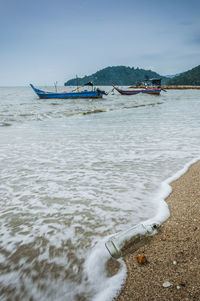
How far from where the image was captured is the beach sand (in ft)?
4.76

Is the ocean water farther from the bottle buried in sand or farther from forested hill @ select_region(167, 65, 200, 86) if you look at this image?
forested hill @ select_region(167, 65, 200, 86)

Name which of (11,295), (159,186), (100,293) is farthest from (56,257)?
(159,186)

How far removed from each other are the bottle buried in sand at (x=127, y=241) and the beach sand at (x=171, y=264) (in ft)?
0.19

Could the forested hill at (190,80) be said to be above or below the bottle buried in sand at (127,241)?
above

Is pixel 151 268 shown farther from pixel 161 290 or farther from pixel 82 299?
pixel 82 299

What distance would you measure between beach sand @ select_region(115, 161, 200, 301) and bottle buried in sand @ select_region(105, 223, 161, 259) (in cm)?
6

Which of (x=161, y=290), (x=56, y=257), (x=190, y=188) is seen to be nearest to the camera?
(x=161, y=290)

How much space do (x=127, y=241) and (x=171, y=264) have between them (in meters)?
0.47

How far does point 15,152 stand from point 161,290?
5.37 meters

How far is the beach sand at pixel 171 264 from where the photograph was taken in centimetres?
145

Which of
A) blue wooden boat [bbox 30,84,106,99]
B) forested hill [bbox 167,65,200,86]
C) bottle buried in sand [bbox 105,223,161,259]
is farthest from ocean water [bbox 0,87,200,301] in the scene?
forested hill [bbox 167,65,200,86]

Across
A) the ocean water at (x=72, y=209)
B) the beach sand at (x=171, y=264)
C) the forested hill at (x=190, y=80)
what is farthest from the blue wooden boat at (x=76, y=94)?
the forested hill at (x=190, y=80)

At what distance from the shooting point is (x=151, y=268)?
1.69 meters

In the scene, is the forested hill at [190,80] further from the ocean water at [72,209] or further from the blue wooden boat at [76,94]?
the ocean water at [72,209]
